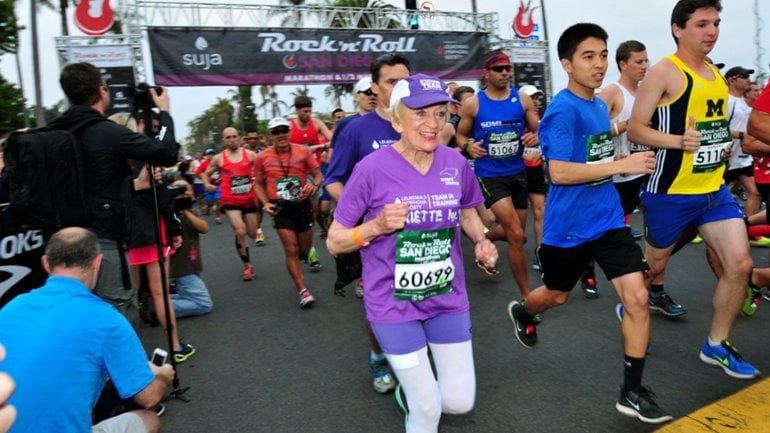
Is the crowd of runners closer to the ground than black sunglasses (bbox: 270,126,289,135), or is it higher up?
closer to the ground

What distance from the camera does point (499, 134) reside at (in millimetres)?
5262

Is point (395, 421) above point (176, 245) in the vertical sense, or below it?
below

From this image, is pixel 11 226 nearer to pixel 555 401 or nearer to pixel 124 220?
pixel 124 220

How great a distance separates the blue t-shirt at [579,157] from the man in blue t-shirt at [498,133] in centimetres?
178

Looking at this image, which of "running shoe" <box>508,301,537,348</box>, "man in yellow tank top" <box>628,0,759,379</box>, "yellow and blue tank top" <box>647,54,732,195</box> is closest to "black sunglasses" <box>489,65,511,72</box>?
"man in yellow tank top" <box>628,0,759,379</box>

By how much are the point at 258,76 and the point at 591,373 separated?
35.6ft

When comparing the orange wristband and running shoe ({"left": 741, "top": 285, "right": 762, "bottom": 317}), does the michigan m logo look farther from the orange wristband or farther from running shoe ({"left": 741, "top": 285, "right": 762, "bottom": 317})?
the orange wristband

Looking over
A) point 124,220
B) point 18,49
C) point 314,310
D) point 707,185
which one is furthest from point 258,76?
point 18,49

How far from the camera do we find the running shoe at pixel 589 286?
17.6ft

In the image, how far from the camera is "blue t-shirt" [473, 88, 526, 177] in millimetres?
5254

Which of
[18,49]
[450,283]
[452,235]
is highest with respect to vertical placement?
[18,49]

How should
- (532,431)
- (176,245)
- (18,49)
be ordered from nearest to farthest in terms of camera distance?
(532,431) → (176,245) → (18,49)

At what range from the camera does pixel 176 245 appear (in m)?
5.05

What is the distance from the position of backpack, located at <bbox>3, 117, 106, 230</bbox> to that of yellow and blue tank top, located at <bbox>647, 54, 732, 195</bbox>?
3.52m
